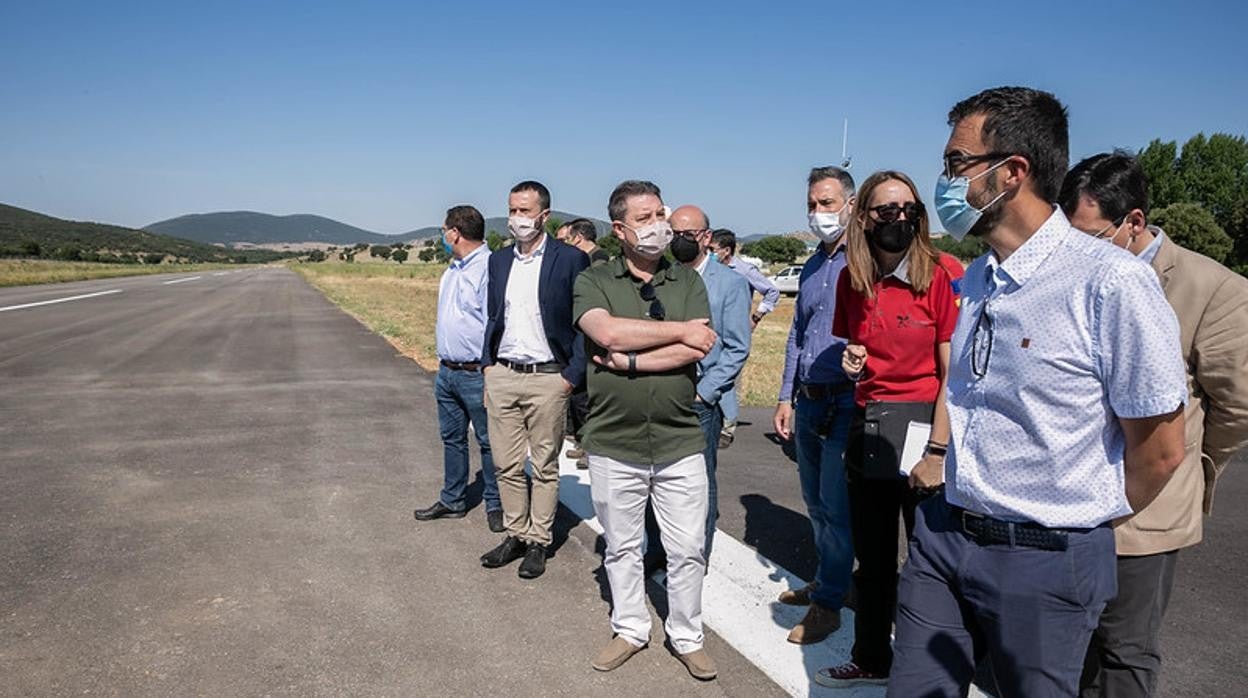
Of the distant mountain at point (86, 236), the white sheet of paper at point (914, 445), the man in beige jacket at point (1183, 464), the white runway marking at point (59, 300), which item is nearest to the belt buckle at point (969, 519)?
the white sheet of paper at point (914, 445)

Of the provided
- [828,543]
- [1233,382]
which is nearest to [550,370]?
[828,543]

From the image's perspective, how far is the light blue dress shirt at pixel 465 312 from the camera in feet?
17.5

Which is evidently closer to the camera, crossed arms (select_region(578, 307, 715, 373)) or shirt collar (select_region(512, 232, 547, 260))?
crossed arms (select_region(578, 307, 715, 373))

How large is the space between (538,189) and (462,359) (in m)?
1.32

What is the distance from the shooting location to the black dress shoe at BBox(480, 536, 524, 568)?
4.76 m

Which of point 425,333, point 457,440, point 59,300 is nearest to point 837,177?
point 457,440

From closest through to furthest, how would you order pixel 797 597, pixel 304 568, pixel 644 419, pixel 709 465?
pixel 644 419 → pixel 797 597 → pixel 709 465 → pixel 304 568

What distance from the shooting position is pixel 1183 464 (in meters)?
2.52

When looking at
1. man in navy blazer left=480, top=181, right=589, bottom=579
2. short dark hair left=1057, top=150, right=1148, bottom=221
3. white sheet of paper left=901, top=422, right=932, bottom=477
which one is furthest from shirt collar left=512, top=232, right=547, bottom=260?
short dark hair left=1057, top=150, right=1148, bottom=221

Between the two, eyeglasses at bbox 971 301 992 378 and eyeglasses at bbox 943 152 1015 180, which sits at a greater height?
eyeglasses at bbox 943 152 1015 180

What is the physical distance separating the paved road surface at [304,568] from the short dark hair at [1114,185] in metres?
2.15

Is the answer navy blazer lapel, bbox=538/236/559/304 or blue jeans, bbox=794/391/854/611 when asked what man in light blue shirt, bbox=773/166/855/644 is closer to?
blue jeans, bbox=794/391/854/611

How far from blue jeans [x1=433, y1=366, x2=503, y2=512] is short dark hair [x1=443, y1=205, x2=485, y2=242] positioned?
977 mm

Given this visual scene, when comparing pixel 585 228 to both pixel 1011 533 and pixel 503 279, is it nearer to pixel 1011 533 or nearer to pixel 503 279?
pixel 503 279
